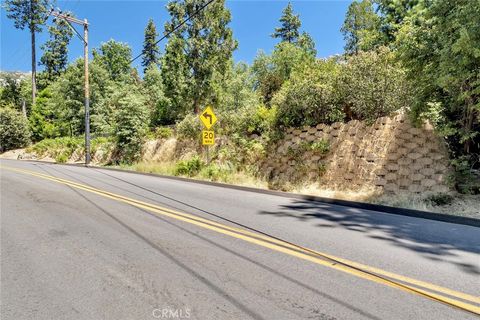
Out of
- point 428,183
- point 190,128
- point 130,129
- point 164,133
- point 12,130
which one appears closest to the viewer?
point 428,183

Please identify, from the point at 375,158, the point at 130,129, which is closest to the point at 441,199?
the point at 375,158

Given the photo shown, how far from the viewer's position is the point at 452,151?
27.8ft

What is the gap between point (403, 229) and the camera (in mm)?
5594

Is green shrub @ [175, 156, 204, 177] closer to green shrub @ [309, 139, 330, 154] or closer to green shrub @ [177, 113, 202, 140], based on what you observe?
green shrub @ [177, 113, 202, 140]

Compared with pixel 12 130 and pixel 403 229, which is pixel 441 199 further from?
pixel 12 130

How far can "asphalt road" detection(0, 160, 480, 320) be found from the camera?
2824mm

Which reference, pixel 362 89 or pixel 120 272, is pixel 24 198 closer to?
pixel 120 272

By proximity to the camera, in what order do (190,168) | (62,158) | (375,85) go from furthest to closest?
(62,158) → (190,168) → (375,85)

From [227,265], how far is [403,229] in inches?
141

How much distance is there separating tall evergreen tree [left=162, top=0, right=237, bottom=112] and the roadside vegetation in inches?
2.9

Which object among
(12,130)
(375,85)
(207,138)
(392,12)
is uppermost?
Result: (392,12)

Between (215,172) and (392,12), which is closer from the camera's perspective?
(215,172)

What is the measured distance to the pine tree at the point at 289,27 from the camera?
4441cm

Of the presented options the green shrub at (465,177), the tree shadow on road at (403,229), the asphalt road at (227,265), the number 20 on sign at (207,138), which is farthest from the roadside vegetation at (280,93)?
the asphalt road at (227,265)
